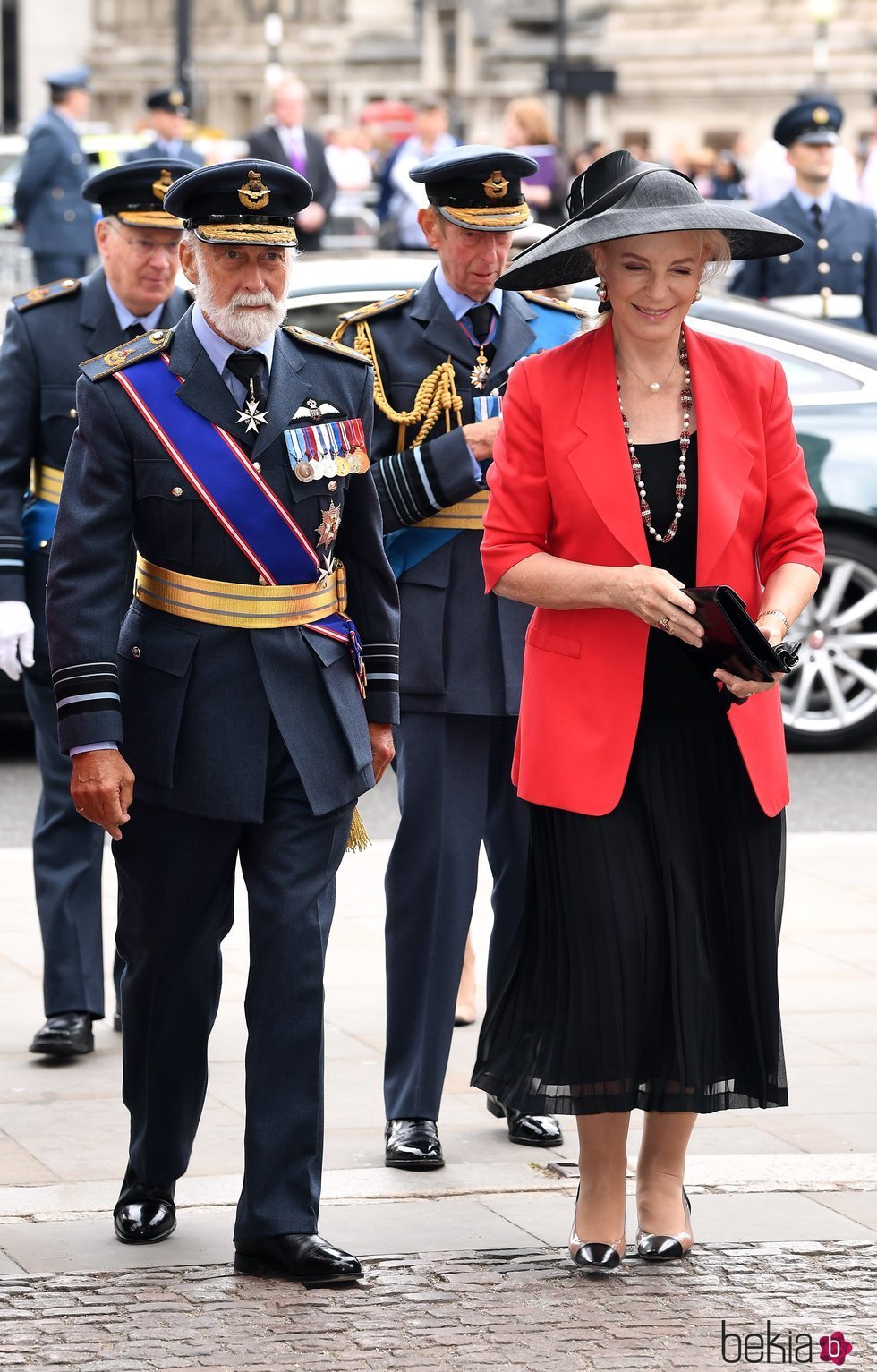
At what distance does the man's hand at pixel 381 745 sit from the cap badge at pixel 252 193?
1000mm

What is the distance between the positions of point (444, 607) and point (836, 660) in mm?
4678

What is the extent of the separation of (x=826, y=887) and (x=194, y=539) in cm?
370

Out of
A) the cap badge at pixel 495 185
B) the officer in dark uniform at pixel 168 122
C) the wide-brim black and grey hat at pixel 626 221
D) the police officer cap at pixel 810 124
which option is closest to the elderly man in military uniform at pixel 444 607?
the cap badge at pixel 495 185

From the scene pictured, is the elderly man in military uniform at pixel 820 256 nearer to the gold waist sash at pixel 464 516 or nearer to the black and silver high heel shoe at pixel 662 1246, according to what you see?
the gold waist sash at pixel 464 516

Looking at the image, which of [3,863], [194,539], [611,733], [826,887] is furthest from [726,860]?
[3,863]

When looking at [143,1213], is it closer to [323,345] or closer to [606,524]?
[606,524]

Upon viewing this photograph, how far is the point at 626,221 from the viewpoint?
4609mm

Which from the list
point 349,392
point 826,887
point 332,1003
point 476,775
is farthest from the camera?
point 826,887

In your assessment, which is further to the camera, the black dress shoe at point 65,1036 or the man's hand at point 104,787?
the black dress shoe at point 65,1036

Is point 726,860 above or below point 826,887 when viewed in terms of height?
above

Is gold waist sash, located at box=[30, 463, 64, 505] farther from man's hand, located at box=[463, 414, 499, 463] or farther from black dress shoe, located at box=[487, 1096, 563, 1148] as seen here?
black dress shoe, located at box=[487, 1096, 563, 1148]

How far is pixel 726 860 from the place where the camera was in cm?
473

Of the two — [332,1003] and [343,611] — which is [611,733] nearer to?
[343,611]

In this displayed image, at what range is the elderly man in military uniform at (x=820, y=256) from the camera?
12375 mm
